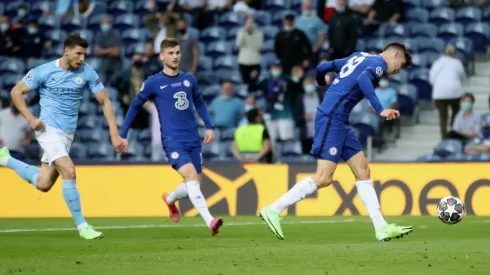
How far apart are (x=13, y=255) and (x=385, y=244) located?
3.74 meters

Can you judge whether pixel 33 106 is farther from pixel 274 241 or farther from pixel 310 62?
pixel 274 241

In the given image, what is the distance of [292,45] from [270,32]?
90.5 inches

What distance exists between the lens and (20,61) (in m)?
27.5

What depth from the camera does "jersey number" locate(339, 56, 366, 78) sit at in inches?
512

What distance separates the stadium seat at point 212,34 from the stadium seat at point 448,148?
23.0 ft

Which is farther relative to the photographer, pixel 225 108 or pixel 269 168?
pixel 225 108

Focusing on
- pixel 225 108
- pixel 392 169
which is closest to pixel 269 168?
pixel 392 169

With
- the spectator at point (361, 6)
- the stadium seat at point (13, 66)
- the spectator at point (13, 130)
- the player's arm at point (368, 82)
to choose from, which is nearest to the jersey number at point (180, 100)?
the player's arm at point (368, 82)

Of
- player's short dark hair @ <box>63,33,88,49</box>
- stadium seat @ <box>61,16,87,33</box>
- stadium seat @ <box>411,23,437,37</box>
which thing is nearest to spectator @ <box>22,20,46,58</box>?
stadium seat @ <box>61,16,87,33</box>

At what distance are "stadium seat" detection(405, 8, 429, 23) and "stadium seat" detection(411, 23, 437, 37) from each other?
1.12 feet

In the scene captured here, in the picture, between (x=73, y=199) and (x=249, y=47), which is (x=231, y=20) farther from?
(x=73, y=199)

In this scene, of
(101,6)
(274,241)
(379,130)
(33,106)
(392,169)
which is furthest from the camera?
(101,6)

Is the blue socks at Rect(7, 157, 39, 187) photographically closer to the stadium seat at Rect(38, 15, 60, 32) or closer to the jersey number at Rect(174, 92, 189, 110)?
the jersey number at Rect(174, 92, 189, 110)

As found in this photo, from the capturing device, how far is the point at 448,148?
21172 millimetres
